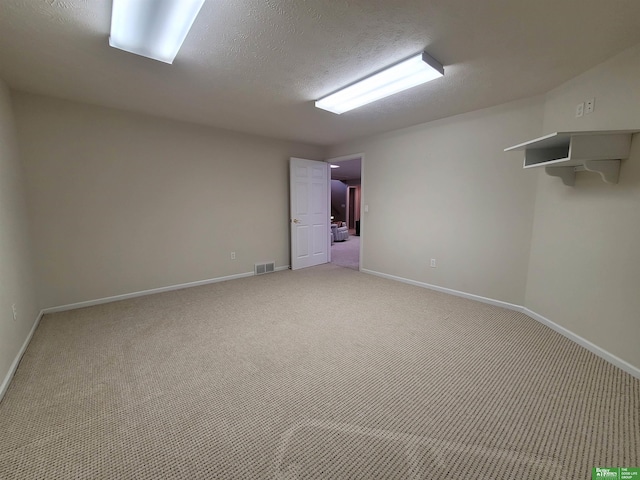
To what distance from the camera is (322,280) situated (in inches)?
177

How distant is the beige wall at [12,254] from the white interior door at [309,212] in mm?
3425

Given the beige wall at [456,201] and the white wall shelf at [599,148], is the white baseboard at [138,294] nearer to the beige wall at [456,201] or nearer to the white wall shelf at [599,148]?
the beige wall at [456,201]

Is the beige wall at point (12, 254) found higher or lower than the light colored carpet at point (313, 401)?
higher

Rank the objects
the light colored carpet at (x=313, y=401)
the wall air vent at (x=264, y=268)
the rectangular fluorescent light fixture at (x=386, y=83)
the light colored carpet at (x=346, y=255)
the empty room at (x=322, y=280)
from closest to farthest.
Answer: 1. the light colored carpet at (x=313, y=401)
2. the empty room at (x=322, y=280)
3. the rectangular fluorescent light fixture at (x=386, y=83)
4. the wall air vent at (x=264, y=268)
5. the light colored carpet at (x=346, y=255)

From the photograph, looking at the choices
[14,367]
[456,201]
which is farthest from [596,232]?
[14,367]

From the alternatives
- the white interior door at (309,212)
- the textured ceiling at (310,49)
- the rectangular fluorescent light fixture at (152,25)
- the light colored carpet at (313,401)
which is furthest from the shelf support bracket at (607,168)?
the white interior door at (309,212)

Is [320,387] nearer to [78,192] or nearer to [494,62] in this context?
[494,62]

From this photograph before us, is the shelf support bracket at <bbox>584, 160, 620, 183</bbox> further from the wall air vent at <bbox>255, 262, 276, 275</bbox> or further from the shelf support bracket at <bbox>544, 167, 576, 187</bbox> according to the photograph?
the wall air vent at <bbox>255, 262, 276, 275</bbox>

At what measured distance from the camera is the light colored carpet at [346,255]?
5.65 metres

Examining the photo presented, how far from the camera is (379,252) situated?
15.5ft

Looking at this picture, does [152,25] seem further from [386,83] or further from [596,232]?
[596,232]

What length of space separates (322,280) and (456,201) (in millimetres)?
2343

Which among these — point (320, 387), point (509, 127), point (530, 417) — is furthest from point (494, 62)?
point (320, 387)

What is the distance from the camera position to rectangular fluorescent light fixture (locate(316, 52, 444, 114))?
218 cm
